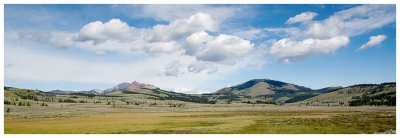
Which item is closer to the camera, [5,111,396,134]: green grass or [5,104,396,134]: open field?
[5,111,396,134]: green grass

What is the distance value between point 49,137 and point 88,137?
6.81 meters

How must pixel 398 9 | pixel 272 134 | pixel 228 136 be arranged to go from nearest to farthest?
pixel 228 136 < pixel 272 134 < pixel 398 9

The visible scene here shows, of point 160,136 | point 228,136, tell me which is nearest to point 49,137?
point 160,136

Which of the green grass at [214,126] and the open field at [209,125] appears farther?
the open field at [209,125]

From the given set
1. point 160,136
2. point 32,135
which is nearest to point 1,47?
point 32,135

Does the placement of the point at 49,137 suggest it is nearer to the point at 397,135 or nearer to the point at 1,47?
the point at 1,47

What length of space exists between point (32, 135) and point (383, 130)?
2249 inches

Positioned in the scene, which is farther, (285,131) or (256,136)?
(285,131)

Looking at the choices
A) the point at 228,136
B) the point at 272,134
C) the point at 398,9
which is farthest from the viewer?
the point at 398,9

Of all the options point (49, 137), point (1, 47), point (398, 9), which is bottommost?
point (49, 137)

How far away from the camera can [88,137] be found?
63.3m

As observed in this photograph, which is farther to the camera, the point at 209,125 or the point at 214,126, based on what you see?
the point at 209,125

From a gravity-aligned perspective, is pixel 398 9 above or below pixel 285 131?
above

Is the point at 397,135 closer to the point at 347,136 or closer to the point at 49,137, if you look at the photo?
the point at 347,136
